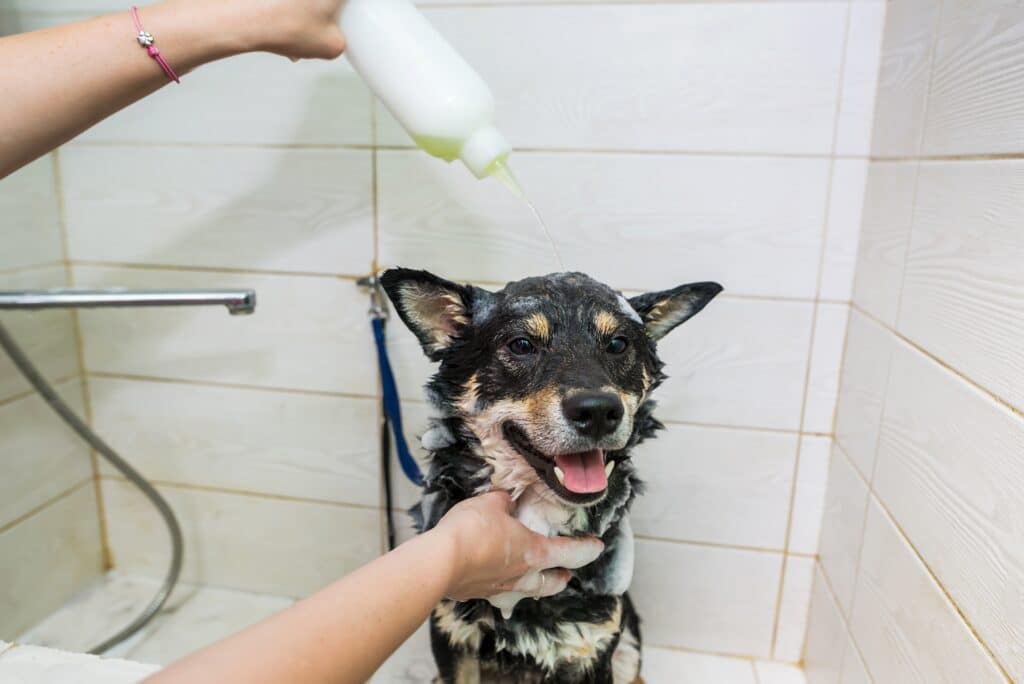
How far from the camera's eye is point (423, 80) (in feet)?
3.36

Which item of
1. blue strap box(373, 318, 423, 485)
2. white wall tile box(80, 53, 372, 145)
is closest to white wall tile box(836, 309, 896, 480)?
blue strap box(373, 318, 423, 485)

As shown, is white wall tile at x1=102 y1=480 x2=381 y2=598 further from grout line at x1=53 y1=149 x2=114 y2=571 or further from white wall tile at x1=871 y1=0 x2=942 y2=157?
white wall tile at x1=871 y1=0 x2=942 y2=157

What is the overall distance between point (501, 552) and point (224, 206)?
1113mm

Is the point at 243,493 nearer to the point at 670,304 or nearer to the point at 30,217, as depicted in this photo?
the point at 30,217

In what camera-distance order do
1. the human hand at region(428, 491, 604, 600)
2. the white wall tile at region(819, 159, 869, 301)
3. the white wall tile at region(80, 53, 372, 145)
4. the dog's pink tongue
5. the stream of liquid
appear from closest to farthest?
the human hand at region(428, 491, 604, 600) < the dog's pink tongue < the stream of liquid < the white wall tile at region(819, 159, 869, 301) < the white wall tile at region(80, 53, 372, 145)

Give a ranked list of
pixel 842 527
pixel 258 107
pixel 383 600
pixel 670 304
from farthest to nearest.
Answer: pixel 258 107
pixel 842 527
pixel 670 304
pixel 383 600

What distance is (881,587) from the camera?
1136mm

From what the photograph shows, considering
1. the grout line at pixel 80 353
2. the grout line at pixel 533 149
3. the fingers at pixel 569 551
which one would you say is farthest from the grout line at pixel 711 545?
the grout line at pixel 80 353

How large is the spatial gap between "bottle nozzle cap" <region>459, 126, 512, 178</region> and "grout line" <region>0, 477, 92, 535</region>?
58.3 inches

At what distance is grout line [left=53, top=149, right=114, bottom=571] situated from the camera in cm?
162

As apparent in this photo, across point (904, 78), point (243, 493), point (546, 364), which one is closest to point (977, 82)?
point (904, 78)

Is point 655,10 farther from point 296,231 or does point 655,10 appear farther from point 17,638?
point 17,638

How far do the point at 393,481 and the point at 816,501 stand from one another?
1027 millimetres

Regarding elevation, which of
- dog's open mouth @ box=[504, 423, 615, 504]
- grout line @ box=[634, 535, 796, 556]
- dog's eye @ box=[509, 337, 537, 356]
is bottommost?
grout line @ box=[634, 535, 796, 556]
